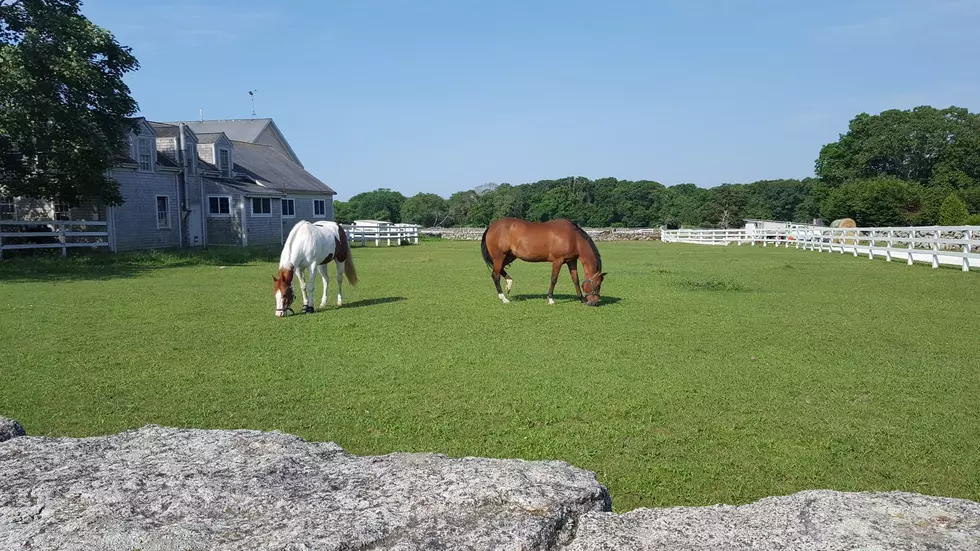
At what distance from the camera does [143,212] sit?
101ft

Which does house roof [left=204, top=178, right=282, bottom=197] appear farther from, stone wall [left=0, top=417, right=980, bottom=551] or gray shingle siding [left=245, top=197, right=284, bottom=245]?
stone wall [left=0, top=417, right=980, bottom=551]

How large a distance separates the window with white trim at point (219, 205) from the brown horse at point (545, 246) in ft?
86.2

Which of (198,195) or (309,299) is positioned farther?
(198,195)

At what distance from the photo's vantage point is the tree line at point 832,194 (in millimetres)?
62094

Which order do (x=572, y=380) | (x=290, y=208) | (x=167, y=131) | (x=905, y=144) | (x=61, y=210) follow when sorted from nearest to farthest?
(x=572, y=380), (x=61, y=210), (x=167, y=131), (x=290, y=208), (x=905, y=144)

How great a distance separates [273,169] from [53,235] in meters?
21.3

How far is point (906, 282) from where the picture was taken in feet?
55.3

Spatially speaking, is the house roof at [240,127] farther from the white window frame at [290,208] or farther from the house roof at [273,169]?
the white window frame at [290,208]

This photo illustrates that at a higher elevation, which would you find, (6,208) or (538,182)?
(538,182)

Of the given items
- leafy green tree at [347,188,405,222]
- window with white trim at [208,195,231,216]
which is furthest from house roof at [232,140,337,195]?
leafy green tree at [347,188,405,222]

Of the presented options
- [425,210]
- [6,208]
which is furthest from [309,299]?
[425,210]

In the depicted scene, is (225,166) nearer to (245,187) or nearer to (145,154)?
(245,187)

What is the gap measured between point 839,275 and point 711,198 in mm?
64250

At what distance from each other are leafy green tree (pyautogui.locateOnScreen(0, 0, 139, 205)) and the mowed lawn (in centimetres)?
927
